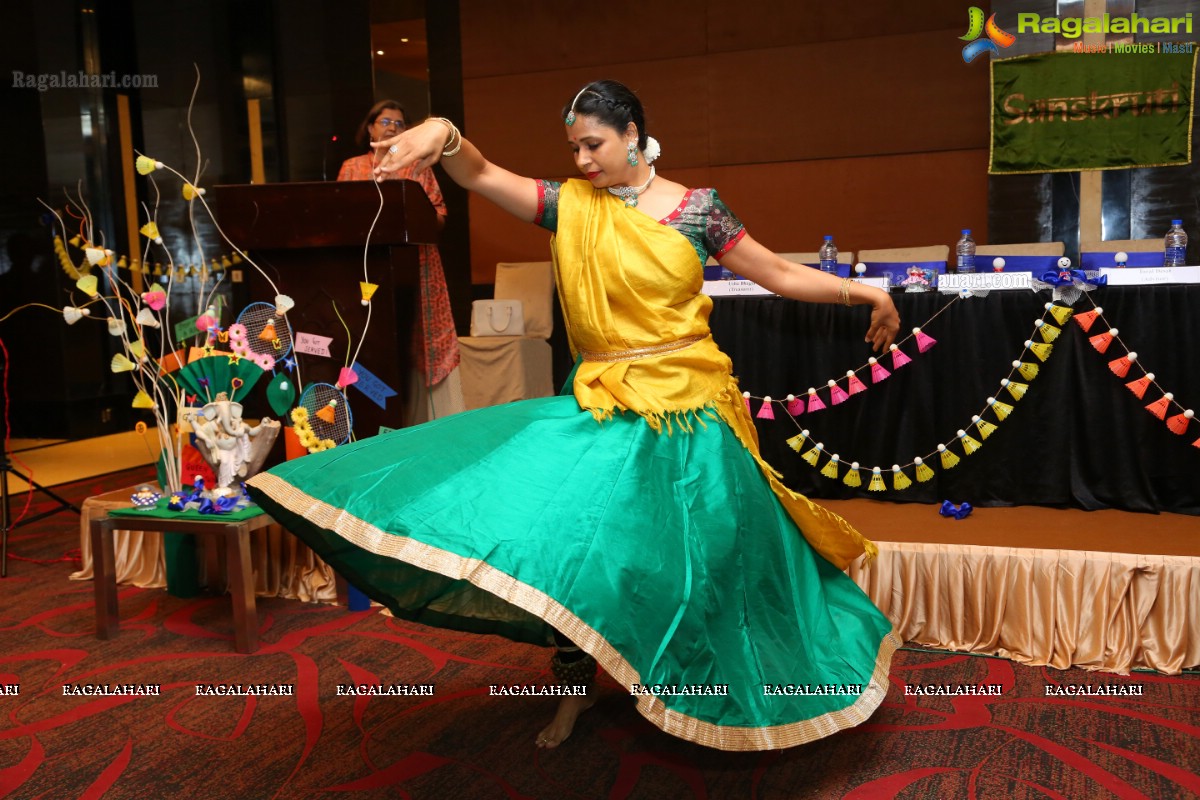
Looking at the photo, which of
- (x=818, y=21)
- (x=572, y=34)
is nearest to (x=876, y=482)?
(x=818, y=21)

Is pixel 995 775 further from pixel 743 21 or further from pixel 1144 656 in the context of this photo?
pixel 743 21

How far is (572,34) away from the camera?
20.5ft

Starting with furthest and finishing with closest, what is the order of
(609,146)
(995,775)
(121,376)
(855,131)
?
(121,376)
(855,131)
(995,775)
(609,146)

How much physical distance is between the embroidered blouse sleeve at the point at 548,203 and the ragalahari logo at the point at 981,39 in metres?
3.93

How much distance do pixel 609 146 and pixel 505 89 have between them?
4.85 m

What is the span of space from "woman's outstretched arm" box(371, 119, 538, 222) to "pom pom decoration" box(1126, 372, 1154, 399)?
1.96 m

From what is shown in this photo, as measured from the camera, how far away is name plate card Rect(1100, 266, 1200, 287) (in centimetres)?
293

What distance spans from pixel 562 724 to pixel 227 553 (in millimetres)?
1200

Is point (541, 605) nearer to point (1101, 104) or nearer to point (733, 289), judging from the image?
point (733, 289)

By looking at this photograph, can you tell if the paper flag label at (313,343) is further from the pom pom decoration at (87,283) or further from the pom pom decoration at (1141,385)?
the pom pom decoration at (1141,385)

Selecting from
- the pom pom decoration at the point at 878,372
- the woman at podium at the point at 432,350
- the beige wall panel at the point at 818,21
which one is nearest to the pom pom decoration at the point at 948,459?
the pom pom decoration at the point at 878,372

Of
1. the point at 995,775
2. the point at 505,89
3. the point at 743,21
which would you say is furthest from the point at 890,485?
the point at 505,89

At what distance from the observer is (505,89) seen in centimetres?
645

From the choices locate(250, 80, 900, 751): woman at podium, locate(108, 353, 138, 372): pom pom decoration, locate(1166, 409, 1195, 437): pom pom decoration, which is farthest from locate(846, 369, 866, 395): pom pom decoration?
locate(108, 353, 138, 372): pom pom decoration
